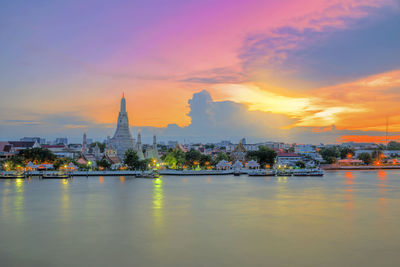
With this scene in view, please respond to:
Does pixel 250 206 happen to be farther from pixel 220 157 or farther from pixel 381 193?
pixel 220 157

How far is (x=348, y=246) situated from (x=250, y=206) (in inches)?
346

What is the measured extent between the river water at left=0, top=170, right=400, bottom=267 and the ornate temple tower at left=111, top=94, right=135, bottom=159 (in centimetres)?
3120

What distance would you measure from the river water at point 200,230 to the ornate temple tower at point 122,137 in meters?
31.2

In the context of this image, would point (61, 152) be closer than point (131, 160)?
No

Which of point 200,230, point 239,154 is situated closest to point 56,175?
point 239,154

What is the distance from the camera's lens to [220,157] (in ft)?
185

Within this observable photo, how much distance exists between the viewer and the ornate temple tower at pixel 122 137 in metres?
58.0

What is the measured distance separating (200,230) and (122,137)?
149ft

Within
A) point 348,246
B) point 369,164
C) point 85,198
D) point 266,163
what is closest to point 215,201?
point 85,198

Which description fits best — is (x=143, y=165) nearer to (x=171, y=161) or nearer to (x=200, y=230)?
(x=171, y=161)

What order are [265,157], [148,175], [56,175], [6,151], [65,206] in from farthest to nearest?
[265,157] < [6,151] < [148,175] < [56,175] < [65,206]

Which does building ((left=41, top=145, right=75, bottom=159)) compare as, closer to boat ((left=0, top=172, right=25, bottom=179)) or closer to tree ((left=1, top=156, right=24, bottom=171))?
tree ((left=1, top=156, right=24, bottom=171))

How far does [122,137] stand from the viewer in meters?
59.5

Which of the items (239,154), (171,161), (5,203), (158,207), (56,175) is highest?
(239,154)
